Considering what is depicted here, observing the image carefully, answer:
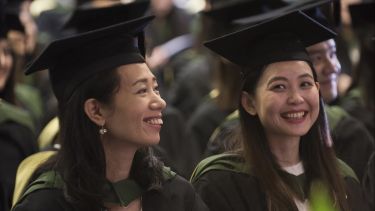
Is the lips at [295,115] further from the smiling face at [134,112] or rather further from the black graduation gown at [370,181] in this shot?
the black graduation gown at [370,181]

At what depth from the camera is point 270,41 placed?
4828 millimetres

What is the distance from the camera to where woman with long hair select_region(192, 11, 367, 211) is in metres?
4.69

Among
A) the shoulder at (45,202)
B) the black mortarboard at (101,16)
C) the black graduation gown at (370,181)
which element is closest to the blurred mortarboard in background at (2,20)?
the black mortarboard at (101,16)

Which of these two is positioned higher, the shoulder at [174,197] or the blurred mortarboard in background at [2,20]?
the blurred mortarboard in background at [2,20]

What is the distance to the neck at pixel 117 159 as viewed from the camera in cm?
434

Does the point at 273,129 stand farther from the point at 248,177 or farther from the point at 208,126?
the point at 208,126

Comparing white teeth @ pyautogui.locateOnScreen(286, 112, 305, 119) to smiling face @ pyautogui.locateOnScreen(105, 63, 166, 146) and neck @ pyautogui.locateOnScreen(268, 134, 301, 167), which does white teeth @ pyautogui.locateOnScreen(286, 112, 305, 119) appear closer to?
neck @ pyautogui.locateOnScreen(268, 134, 301, 167)

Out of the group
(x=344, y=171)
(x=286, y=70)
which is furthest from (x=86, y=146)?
(x=344, y=171)

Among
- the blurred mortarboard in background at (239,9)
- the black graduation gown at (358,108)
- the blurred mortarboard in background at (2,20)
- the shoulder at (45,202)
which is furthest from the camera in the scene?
the black graduation gown at (358,108)

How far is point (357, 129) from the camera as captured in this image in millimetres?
5930

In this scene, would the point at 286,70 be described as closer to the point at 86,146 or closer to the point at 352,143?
the point at 86,146

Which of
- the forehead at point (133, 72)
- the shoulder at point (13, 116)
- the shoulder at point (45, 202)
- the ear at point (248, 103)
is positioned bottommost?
the shoulder at point (13, 116)

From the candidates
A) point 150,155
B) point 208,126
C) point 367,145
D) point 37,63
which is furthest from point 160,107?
point 208,126

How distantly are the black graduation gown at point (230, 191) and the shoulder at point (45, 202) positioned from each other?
2.64 feet
